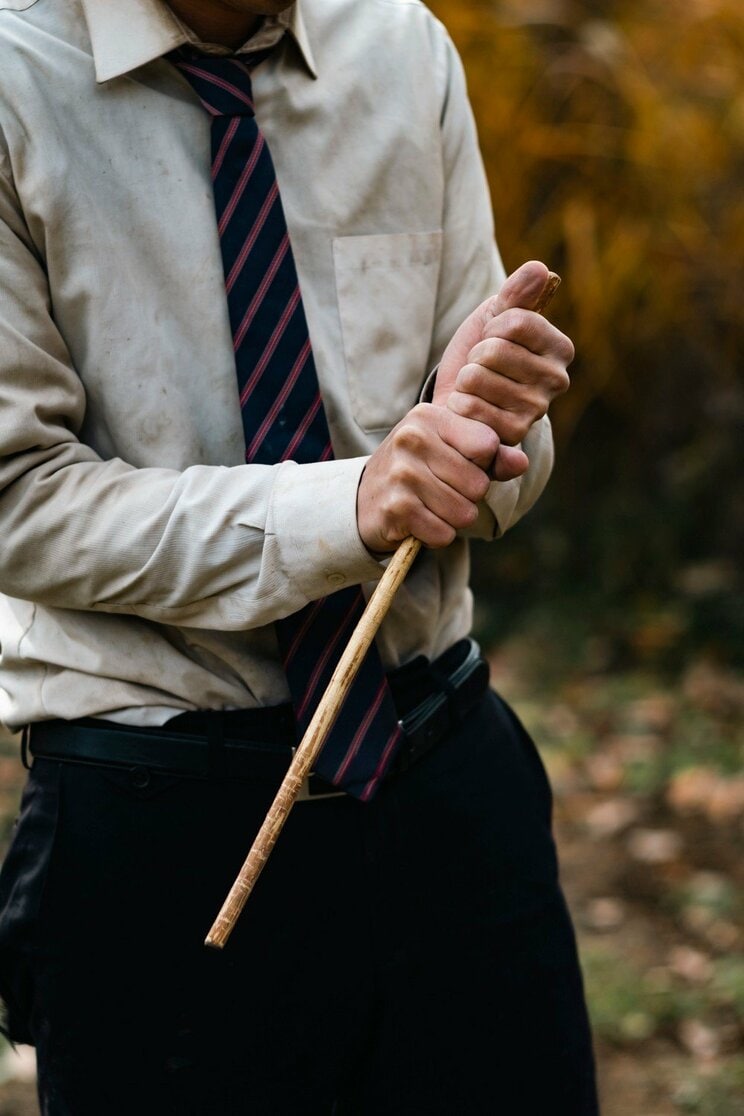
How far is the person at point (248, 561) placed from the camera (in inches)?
61.6

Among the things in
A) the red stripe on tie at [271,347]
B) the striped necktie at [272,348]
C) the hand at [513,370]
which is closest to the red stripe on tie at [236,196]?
the striped necktie at [272,348]

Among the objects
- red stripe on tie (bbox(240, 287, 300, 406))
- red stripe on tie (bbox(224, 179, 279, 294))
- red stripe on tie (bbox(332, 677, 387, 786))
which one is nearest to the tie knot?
red stripe on tie (bbox(224, 179, 279, 294))

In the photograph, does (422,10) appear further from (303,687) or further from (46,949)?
(46,949)

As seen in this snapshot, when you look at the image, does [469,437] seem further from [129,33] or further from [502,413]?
[129,33]

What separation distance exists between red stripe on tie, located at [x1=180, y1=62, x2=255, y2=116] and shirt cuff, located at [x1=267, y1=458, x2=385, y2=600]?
0.45 m

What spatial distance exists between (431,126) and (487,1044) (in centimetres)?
115

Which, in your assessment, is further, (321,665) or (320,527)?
(321,665)

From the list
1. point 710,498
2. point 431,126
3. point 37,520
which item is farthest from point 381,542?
point 710,498

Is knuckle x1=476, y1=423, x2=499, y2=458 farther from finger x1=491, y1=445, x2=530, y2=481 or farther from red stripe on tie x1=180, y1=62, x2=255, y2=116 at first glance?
red stripe on tie x1=180, y1=62, x2=255, y2=116

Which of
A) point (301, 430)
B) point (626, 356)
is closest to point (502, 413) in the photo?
point (301, 430)

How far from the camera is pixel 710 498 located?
209 inches

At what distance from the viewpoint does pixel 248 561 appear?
1574 mm

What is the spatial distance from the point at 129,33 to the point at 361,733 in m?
0.84

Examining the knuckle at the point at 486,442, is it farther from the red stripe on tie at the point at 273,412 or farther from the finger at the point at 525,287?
the red stripe on tie at the point at 273,412
